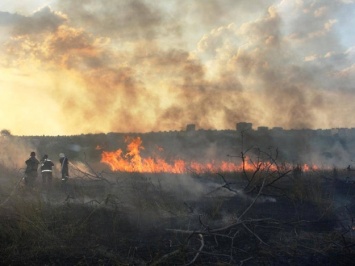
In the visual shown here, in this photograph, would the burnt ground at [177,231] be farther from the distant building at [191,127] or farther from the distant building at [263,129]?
the distant building at [191,127]

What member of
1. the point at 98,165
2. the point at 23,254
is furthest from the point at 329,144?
the point at 23,254

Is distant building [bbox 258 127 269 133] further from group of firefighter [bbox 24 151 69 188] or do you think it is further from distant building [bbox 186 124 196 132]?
group of firefighter [bbox 24 151 69 188]

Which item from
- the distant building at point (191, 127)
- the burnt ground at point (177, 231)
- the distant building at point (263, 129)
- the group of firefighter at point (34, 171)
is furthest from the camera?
the distant building at point (191, 127)

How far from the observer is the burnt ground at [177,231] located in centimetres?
800

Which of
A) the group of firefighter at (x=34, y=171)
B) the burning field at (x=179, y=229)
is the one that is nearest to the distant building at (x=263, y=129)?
the burning field at (x=179, y=229)

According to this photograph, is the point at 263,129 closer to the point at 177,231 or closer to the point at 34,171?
the point at 34,171

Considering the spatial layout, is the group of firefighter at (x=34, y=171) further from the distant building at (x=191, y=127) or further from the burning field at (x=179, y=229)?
the distant building at (x=191, y=127)

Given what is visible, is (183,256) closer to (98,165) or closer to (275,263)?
(275,263)

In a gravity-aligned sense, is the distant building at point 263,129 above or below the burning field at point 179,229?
above

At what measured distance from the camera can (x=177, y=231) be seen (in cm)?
952

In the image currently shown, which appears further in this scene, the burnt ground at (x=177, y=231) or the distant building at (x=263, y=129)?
the distant building at (x=263, y=129)

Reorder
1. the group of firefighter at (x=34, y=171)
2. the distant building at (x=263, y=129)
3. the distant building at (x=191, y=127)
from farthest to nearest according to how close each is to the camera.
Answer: the distant building at (x=191, y=127) < the distant building at (x=263, y=129) < the group of firefighter at (x=34, y=171)

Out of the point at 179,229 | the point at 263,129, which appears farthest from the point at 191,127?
the point at 179,229

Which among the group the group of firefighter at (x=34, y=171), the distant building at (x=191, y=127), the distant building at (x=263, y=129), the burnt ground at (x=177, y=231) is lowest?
the burnt ground at (x=177, y=231)
